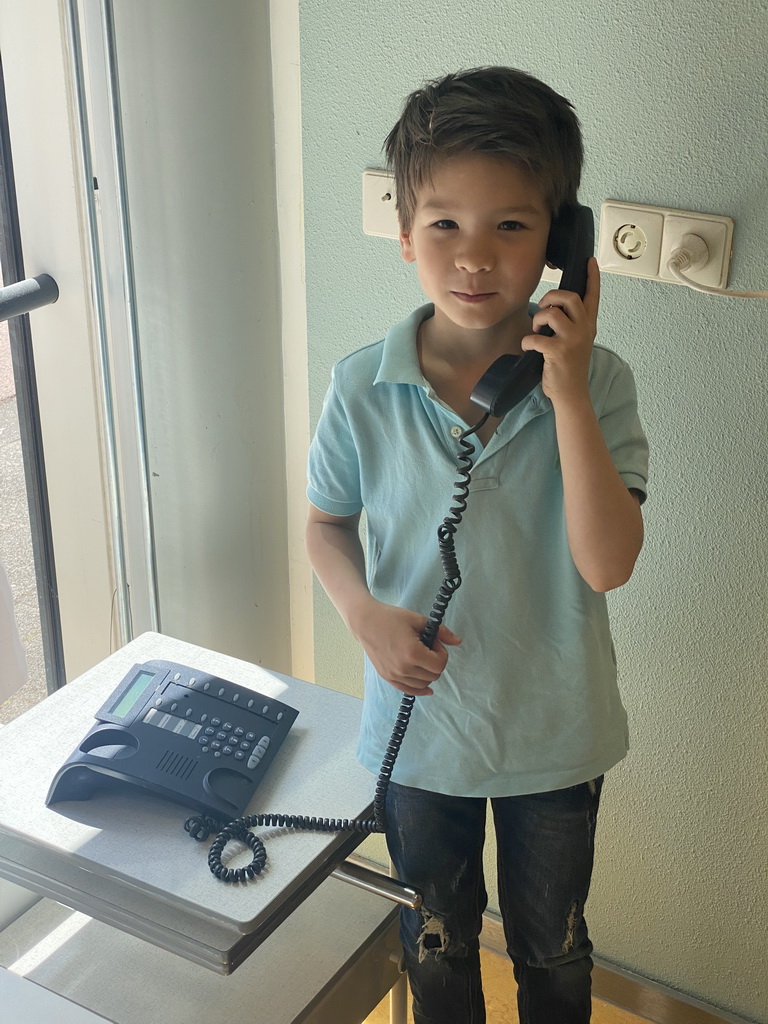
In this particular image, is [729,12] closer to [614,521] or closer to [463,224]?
[463,224]

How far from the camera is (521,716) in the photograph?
44.4 inches

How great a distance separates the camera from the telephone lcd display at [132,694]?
1.25 meters

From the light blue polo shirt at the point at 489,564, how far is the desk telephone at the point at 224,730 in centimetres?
3

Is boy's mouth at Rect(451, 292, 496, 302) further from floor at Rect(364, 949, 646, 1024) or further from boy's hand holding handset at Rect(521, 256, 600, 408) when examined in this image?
floor at Rect(364, 949, 646, 1024)

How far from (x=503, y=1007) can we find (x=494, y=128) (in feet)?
4.27

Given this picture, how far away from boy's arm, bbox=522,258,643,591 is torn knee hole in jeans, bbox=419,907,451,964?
454mm

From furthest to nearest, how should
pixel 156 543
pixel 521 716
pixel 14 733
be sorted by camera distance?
1. pixel 156 543
2. pixel 14 733
3. pixel 521 716

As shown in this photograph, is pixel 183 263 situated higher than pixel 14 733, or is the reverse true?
pixel 183 263

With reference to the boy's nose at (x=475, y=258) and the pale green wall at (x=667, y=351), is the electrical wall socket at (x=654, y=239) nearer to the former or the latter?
the pale green wall at (x=667, y=351)

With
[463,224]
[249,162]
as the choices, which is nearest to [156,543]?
[249,162]

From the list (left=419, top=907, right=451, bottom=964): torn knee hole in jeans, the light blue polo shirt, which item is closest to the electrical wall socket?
the light blue polo shirt

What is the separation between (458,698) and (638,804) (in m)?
0.57

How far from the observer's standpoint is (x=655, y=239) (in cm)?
127

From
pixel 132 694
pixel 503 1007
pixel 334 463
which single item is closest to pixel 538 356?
pixel 334 463
